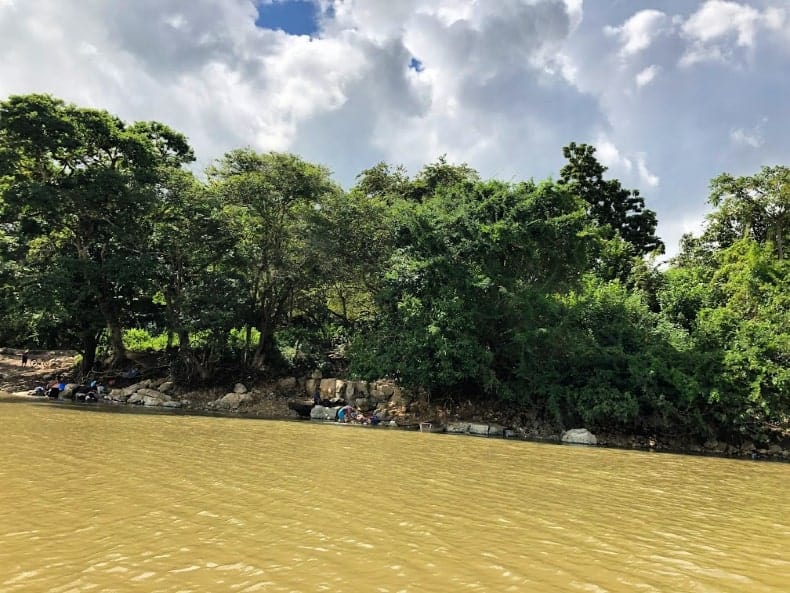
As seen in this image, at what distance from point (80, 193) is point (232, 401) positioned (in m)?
11.4

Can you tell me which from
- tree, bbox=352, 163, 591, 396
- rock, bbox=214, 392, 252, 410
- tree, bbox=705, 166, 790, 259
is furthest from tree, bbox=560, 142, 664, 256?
rock, bbox=214, 392, 252, 410

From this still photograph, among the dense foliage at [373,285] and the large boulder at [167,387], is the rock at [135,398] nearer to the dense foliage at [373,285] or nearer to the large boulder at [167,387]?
A: the large boulder at [167,387]

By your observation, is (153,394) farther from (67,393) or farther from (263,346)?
(263,346)

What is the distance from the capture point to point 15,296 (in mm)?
23484

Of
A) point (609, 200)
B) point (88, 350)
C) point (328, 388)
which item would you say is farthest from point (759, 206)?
point (88, 350)

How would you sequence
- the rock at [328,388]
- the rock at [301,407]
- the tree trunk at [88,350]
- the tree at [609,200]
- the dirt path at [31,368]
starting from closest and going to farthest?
the rock at [301,407], the rock at [328,388], the dirt path at [31,368], the tree trunk at [88,350], the tree at [609,200]

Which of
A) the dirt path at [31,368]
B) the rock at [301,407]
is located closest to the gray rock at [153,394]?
the rock at [301,407]

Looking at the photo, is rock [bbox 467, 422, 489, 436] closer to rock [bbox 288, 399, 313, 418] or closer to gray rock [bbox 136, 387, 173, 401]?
rock [bbox 288, 399, 313, 418]

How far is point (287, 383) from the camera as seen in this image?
84.5ft

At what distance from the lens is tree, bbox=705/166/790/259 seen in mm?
29969

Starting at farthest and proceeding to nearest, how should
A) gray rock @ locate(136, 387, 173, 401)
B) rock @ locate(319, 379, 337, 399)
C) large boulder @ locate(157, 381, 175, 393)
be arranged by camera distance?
large boulder @ locate(157, 381, 175, 393) → rock @ locate(319, 379, 337, 399) → gray rock @ locate(136, 387, 173, 401)

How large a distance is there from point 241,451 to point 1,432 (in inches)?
205

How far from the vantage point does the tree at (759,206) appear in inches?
1180

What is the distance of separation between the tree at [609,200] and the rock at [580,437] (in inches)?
952
